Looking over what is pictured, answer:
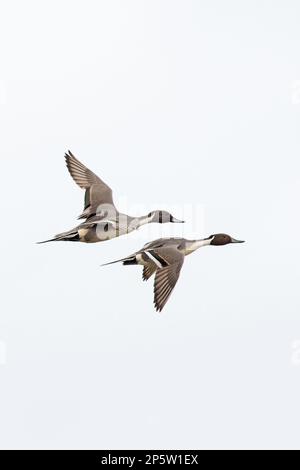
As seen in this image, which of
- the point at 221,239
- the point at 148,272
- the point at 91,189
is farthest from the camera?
the point at 91,189

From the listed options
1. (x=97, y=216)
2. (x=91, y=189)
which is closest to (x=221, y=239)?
(x=97, y=216)

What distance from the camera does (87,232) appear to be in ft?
49.2

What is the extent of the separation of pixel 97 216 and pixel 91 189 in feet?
2.39

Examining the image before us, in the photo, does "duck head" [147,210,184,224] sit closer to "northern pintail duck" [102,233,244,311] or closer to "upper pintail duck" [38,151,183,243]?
"upper pintail duck" [38,151,183,243]

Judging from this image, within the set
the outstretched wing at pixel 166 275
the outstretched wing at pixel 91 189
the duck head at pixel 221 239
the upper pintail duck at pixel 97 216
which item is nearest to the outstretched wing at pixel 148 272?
the outstretched wing at pixel 166 275

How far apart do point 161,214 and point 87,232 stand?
1.34 m

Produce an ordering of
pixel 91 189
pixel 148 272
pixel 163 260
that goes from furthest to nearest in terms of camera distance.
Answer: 1. pixel 91 189
2. pixel 148 272
3. pixel 163 260

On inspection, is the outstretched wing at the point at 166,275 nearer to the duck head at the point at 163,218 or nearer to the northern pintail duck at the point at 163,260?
the northern pintail duck at the point at 163,260

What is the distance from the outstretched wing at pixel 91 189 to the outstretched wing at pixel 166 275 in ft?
5.76

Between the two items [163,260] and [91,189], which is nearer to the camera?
[163,260]

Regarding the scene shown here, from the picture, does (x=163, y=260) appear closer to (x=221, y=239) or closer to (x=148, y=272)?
(x=148, y=272)

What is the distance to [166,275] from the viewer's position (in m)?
13.6
